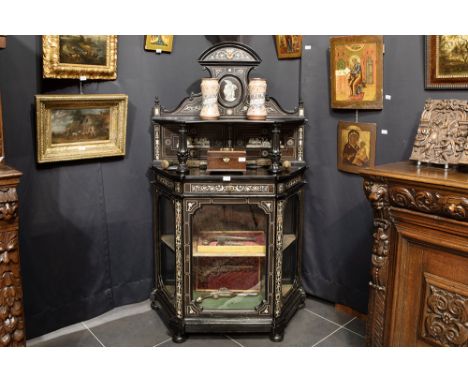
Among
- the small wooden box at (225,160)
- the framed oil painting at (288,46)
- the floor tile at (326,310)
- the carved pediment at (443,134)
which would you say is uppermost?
the framed oil painting at (288,46)

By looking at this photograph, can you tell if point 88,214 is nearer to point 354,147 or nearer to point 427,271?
point 354,147

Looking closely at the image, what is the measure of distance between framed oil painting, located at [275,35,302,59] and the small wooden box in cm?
108

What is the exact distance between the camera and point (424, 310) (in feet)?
8.23

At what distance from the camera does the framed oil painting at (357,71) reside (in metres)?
3.38

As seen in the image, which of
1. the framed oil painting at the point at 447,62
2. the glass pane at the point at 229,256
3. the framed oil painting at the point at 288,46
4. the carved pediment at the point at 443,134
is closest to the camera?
the carved pediment at the point at 443,134

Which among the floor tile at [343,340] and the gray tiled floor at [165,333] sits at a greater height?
the gray tiled floor at [165,333]

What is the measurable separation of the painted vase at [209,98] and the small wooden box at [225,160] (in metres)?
0.32

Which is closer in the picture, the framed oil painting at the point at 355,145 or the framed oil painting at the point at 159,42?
the framed oil painting at the point at 355,145

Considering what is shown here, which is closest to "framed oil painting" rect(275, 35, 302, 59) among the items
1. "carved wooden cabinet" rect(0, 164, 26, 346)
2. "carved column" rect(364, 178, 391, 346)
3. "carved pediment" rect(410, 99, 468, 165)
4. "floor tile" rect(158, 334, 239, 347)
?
"carved pediment" rect(410, 99, 468, 165)

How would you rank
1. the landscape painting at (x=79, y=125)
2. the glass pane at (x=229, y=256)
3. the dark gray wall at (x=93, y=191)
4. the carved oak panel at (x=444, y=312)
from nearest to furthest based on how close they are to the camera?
the carved oak panel at (x=444, y=312)
the dark gray wall at (x=93, y=191)
the landscape painting at (x=79, y=125)
the glass pane at (x=229, y=256)

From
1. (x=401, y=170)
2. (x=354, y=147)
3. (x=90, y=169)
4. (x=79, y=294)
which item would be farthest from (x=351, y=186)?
(x=79, y=294)

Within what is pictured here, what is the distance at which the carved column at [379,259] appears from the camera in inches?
101

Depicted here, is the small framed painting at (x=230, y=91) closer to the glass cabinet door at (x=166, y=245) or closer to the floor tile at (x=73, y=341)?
the glass cabinet door at (x=166, y=245)

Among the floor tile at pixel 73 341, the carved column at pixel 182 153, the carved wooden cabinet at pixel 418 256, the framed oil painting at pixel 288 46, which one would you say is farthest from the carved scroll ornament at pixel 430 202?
the floor tile at pixel 73 341
